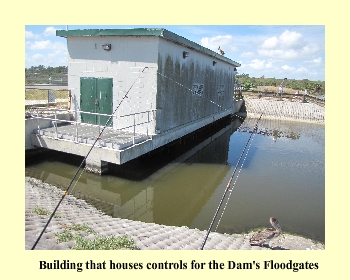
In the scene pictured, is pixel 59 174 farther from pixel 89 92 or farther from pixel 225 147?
pixel 225 147

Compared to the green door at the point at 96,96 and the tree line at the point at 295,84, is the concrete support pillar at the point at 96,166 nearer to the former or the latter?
the green door at the point at 96,96

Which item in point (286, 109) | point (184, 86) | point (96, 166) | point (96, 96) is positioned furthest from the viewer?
point (286, 109)

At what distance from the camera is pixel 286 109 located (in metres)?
28.9

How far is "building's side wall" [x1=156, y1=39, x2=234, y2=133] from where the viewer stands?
475 inches

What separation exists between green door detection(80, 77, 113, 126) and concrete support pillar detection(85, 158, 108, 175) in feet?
8.12

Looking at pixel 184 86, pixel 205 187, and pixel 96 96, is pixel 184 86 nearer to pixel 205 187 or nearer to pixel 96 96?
pixel 96 96

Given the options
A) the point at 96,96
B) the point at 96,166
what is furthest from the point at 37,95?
the point at 96,166

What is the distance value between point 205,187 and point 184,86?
19.2 ft

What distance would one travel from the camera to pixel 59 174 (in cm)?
1088

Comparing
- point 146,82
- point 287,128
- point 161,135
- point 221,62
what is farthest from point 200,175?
point 287,128

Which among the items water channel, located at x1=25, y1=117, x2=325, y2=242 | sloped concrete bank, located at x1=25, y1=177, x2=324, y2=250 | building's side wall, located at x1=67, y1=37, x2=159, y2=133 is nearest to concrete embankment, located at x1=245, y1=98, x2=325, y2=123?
water channel, located at x1=25, y1=117, x2=325, y2=242

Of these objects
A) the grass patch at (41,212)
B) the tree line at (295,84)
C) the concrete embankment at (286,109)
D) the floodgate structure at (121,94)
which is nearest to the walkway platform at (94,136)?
the floodgate structure at (121,94)

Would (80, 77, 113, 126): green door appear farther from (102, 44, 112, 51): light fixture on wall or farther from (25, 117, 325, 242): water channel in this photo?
(25, 117, 325, 242): water channel

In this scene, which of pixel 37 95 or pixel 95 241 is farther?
pixel 37 95
